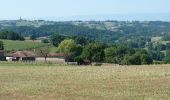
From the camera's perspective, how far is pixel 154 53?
5999 inches

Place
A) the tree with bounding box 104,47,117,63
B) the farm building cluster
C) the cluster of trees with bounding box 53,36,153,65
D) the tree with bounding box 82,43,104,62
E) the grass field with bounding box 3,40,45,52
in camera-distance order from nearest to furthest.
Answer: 1. the cluster of trees with bounding box 53,36,153,65
2. the tree with bounding box 82,43,104,62
3. the farm building cluster
4. the tree with bounding box 104,47,117,63
5. the grass field with bounding box 3,40,45,52

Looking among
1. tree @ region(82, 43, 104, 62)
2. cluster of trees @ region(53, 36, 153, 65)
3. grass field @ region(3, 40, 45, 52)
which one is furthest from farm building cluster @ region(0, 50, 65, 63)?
grass field @ region(3, 40, 45, 52)

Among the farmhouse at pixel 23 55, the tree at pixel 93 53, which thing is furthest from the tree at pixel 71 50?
the tree at pixel 93 53

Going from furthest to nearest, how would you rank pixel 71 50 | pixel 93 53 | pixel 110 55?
pixel 71 50 → pixel 110 55 → pixel 93 53

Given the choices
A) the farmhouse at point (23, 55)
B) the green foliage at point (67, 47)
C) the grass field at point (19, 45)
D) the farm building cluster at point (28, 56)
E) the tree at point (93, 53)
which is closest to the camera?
the tree at point (93, 53)

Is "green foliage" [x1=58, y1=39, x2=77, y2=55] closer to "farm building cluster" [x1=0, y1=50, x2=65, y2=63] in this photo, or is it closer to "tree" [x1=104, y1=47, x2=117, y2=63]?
"farm building cluster" [x1=0, y1=50, x2=65, y2=63]

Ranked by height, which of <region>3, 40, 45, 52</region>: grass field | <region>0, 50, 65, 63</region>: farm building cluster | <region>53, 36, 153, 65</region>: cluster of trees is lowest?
<region>3, 40, 45, 52</region>: grass field

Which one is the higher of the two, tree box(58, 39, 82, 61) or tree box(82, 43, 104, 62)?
tree box(82, 43, 104, 62)

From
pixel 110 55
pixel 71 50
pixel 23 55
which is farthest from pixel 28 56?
pixel 110 55

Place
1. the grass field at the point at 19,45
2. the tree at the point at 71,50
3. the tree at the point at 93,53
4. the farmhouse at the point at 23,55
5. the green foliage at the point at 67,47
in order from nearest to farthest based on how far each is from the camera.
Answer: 1. the tree at the point at 93,53
2. the farmhouse at the point at 23,55
3. the tree at the point at 71,50
4. the green foliage at the point at 67,47
5. the grass field at the point at 19,45

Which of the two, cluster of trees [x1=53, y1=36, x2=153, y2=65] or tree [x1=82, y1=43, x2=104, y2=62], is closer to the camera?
cluster of trees [x1=53, y1=36, x2=153, y2=65]

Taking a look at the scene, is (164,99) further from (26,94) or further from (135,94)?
(26,94)

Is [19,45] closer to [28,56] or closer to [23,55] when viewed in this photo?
[28,56]

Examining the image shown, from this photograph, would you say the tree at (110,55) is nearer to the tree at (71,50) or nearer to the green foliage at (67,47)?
the tree at (71,50)
